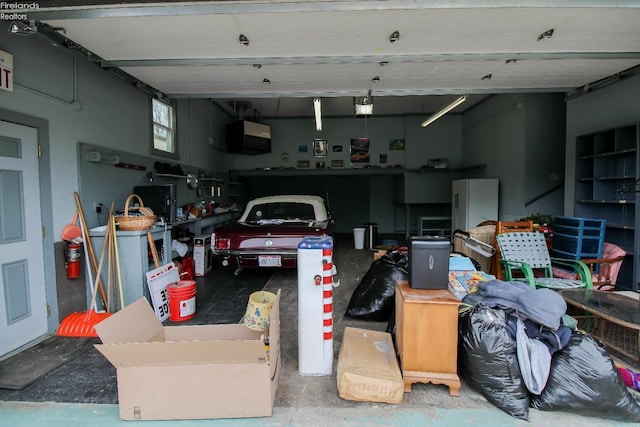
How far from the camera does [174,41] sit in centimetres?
311

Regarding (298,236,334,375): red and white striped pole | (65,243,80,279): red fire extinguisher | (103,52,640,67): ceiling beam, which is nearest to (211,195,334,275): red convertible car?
(65,243,80,279): red fire extinguisher

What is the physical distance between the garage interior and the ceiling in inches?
0.8

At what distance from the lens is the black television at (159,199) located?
170 inches

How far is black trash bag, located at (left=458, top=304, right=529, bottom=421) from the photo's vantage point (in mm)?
1993

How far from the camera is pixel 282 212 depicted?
5746 millimetres

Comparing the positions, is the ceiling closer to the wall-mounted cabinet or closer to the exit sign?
the exit sign

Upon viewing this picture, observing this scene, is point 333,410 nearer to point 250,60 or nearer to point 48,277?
point 48,277

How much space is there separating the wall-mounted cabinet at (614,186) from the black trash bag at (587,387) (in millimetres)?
2772

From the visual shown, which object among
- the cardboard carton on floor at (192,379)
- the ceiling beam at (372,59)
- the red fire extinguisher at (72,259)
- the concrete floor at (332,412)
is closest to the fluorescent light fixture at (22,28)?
the ceiling beam at (372,59)

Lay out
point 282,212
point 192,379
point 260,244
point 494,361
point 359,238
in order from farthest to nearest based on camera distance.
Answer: point 359,238 < point 282,212 < point 260,244 < point 494,361 < point 192,379

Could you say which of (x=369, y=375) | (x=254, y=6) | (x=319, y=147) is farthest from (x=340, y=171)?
(x=369, y=375)

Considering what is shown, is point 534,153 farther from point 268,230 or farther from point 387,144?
point 268,230

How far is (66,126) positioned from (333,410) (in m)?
3.64

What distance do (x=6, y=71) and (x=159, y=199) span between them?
1996 millimetres
